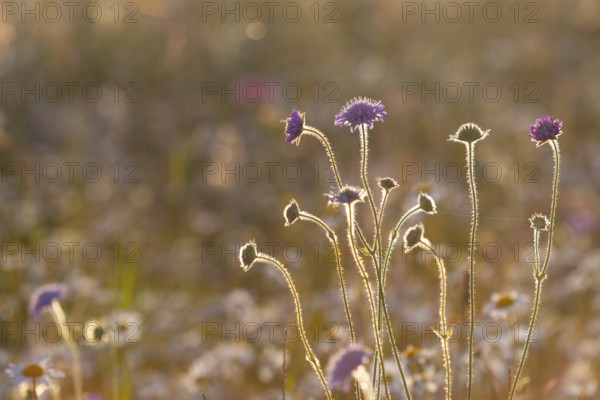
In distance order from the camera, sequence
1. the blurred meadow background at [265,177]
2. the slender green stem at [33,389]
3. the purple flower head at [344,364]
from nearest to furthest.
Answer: the purple flower head at [344,364] < the slender green stem at [33,389] < the blurred meadow background at [265,177]

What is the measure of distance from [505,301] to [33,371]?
1.49m

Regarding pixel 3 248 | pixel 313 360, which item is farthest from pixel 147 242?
pixel 313 360

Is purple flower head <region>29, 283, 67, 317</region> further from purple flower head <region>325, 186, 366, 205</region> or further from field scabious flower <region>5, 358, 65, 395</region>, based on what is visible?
purple flower head <region>325, 186, 366, 205</region>

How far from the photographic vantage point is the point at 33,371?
242cm

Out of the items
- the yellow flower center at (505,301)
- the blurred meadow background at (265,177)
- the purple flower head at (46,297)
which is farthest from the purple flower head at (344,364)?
the purple flower head at (46,297)

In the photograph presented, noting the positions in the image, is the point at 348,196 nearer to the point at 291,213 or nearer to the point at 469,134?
the point at 291,213

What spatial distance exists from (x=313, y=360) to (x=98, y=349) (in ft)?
8.04

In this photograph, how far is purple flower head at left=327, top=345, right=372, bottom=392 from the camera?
6.99 feet

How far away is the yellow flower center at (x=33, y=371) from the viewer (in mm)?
2410

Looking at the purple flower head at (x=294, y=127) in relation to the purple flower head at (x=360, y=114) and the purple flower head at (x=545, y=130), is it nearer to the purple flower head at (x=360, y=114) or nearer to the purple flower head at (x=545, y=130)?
the purple flower head at (x=360, y=114)

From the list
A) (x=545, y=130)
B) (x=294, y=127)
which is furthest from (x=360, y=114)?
(x=545, y=130)

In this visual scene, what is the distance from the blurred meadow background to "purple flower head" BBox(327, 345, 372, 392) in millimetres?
359

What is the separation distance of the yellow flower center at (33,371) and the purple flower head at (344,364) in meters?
0.80

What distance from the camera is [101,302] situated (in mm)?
4336
